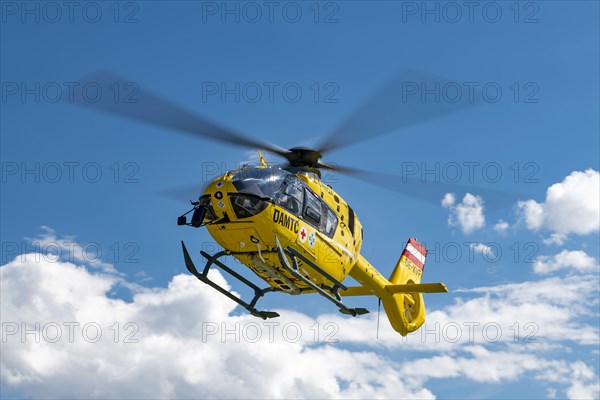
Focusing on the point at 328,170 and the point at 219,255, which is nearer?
the point at 219,255

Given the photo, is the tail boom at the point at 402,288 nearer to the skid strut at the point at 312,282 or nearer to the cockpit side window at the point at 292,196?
the skid strut at the point at 312,282

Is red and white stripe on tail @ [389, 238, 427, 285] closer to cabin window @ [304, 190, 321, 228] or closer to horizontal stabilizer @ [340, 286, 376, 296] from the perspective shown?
horizontal stabilizer @ [340, 286, 376, 296]

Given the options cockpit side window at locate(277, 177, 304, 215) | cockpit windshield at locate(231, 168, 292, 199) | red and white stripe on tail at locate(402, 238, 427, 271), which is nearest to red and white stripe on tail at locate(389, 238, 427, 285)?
red and white stripe on tail at locate(402, 238, 427, 271)

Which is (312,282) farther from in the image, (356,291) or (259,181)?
(356,291)

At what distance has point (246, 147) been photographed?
24.3 metres

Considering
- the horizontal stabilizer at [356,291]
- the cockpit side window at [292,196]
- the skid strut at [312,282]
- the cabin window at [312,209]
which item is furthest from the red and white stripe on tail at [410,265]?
the cockpit side window at [292,196]

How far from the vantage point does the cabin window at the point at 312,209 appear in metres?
23.0

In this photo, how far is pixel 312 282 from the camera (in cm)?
2348

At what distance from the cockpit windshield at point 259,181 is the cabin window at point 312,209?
1192 millimetres

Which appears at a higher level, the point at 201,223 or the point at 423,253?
the point at 423,253

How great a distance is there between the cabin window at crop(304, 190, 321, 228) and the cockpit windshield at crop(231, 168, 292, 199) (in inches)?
46.9

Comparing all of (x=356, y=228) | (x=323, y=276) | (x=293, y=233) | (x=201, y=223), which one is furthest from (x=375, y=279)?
(x=201, y=223)

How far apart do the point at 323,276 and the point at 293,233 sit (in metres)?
2.26

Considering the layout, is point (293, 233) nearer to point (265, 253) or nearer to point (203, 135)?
point (265, 253)
